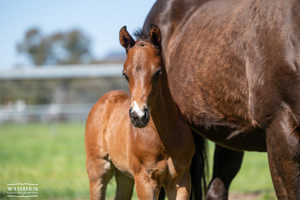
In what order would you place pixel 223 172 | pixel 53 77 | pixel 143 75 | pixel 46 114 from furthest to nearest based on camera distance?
pixel 53 77 < pixel 46 114 < pixel 223 172 < pixel 143 75

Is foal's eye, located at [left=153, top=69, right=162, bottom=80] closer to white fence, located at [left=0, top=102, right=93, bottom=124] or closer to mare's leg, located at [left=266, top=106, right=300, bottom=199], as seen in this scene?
mare's leg, located at [left=266, top=106, right=300, bottom=199]

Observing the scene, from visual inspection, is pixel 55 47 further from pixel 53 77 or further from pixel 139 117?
pixel 139 117

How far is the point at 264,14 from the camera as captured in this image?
246cm

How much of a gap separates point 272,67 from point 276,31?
213 mm

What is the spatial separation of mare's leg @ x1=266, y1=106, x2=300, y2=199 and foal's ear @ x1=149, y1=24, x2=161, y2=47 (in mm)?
975

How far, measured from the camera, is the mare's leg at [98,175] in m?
3.41

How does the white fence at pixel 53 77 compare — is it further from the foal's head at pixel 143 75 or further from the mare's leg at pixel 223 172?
the foal's head at pixel 143 75

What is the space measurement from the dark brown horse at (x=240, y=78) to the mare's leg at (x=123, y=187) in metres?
0.74

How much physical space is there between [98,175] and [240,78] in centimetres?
153

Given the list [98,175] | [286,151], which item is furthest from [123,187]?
[286,151]

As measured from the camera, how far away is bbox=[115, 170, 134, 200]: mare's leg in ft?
11.8

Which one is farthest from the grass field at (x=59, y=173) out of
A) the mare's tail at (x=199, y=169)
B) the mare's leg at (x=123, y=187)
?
the mare's tail at (x=199, y=169)

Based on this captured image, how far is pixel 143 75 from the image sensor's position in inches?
99.8

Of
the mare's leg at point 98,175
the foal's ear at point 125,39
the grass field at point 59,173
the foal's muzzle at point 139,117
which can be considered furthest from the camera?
the grass field at point 59,173
